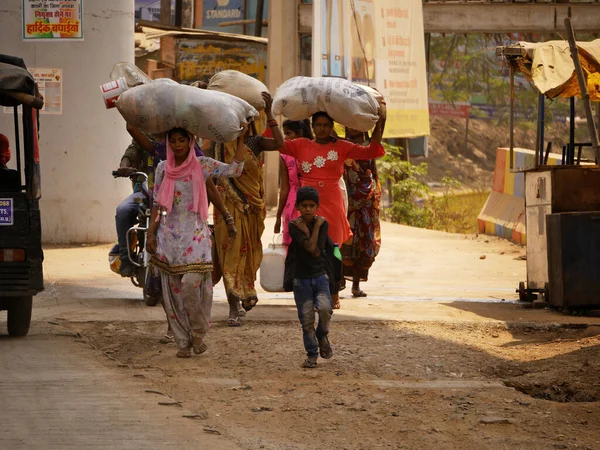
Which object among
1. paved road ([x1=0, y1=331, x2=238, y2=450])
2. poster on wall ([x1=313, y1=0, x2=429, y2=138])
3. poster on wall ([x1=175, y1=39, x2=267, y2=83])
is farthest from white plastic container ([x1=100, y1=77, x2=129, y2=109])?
poster on wall ([x1=175, y1=39, x2=267, y2=83])

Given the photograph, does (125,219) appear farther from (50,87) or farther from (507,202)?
(507,202)

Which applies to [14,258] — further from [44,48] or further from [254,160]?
[44,48]

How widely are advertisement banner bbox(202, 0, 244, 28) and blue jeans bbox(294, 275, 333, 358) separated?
23.1 metres

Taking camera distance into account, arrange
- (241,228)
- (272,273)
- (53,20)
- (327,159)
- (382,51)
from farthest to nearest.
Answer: (382,51)
(53,20)
(272,273)
(327,159)
(241,228)

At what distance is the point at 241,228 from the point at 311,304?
73.0 inches

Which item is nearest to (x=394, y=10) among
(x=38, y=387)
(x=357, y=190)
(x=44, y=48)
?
(x=44, y=48)

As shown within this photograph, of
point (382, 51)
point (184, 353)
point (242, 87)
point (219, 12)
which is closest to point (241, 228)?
point (242, 87)

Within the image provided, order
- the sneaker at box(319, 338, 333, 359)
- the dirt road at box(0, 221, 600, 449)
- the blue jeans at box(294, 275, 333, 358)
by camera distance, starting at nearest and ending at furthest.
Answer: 1. the dirt road at box(0, 221, 600, 449)
2. the blue jeans at box(294, 275, 333, 358)
3. the sneaker at box(319, 338, 333, 359)

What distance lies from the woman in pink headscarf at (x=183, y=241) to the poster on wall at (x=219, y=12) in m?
22.7

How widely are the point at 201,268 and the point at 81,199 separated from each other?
280 inches

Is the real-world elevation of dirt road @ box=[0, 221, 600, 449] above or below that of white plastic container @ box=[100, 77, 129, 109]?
below

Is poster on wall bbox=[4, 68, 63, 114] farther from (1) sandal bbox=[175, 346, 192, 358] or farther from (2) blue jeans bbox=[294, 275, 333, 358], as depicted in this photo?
(2) blue jeans bbox=[294, 275, 333, 358]

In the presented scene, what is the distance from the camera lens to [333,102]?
873cm

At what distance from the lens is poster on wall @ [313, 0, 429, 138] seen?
51.8ft
